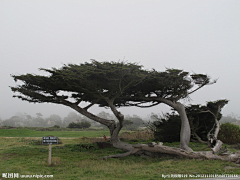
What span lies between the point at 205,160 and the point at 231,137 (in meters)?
8.88

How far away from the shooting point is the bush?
1599 centimetres

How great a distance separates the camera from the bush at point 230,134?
1599 centimetres

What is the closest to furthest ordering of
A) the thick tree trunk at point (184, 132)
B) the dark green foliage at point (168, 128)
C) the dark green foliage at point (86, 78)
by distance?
the dark green foliage at point (86, 78)
the thick tree trunk at point (184, 132)
the dark green foliage at point (168, 128)

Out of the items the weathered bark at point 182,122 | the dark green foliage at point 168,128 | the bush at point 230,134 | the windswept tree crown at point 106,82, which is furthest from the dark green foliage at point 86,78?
the bush at point 230,134

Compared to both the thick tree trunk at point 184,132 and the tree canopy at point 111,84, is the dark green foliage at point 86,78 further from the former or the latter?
the thick tree trunk at point 184,132

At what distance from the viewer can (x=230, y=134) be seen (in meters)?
16.2

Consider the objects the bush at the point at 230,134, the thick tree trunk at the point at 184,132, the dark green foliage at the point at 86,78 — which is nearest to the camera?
the dark green foliage at the point at 86,78

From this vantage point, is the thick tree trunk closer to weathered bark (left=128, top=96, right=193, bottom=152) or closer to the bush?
weathered bark (left=128, top=96, right=193, bottom=152)

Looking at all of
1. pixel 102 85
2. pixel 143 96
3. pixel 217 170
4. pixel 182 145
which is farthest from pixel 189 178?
pixel 143 96

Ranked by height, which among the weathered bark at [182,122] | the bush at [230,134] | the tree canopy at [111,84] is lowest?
the bush at [230,134]

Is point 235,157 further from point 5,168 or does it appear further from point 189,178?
point 5,168

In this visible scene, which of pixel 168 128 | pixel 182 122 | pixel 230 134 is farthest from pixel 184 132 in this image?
pixel 230 134

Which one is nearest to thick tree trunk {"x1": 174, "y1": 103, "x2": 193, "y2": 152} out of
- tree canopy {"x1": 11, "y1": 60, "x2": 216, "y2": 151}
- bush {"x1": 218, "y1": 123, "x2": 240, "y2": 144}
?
tree canopy {"x1": 11, "y1": 60, "x2": 216, "y2": 151}

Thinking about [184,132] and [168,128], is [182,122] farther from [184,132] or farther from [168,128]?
[168,128]
